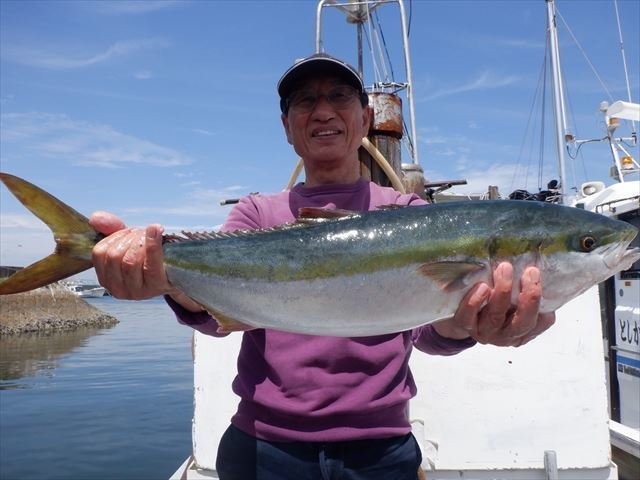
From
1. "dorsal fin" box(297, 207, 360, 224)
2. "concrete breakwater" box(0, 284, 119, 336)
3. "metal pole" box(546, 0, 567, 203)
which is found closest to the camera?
"dorsal fin" box(297, 207, 360, 224)

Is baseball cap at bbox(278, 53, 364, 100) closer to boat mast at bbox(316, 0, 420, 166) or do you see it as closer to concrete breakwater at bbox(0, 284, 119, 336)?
boat mast at bbox(316, 0, 420, 166)

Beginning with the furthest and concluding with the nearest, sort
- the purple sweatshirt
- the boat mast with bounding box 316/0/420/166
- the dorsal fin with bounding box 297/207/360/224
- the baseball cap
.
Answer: the boat mast with bounding box 316/0/420/166 → the baseball cap → the dorsal fin with bounding box 297/207/360/224 → the purple sweatshirt

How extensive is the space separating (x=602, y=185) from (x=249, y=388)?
42.1ft

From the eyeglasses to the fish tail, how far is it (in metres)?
1.58

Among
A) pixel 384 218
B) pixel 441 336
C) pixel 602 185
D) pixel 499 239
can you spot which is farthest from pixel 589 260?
pixel 602 185

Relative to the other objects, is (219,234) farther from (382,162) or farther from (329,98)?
(382,162)

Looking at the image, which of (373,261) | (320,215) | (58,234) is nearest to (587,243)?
(373,261)

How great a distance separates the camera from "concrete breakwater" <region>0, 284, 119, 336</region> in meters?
40.2

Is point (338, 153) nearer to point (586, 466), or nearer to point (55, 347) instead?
point (586, 466)

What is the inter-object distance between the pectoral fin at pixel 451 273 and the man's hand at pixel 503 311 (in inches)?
3.0

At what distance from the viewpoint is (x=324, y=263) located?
288 cm

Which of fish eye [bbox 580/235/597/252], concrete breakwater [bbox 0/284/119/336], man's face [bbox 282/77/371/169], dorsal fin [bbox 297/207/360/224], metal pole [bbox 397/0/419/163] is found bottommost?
concrete breakwater [bbox 0/284/119/336]

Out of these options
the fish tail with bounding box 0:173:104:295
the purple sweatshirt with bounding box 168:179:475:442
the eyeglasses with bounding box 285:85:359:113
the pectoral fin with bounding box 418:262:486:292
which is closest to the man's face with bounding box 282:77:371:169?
the eyeglasses with bounding box 285:85:359:113

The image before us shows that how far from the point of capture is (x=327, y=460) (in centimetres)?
279
